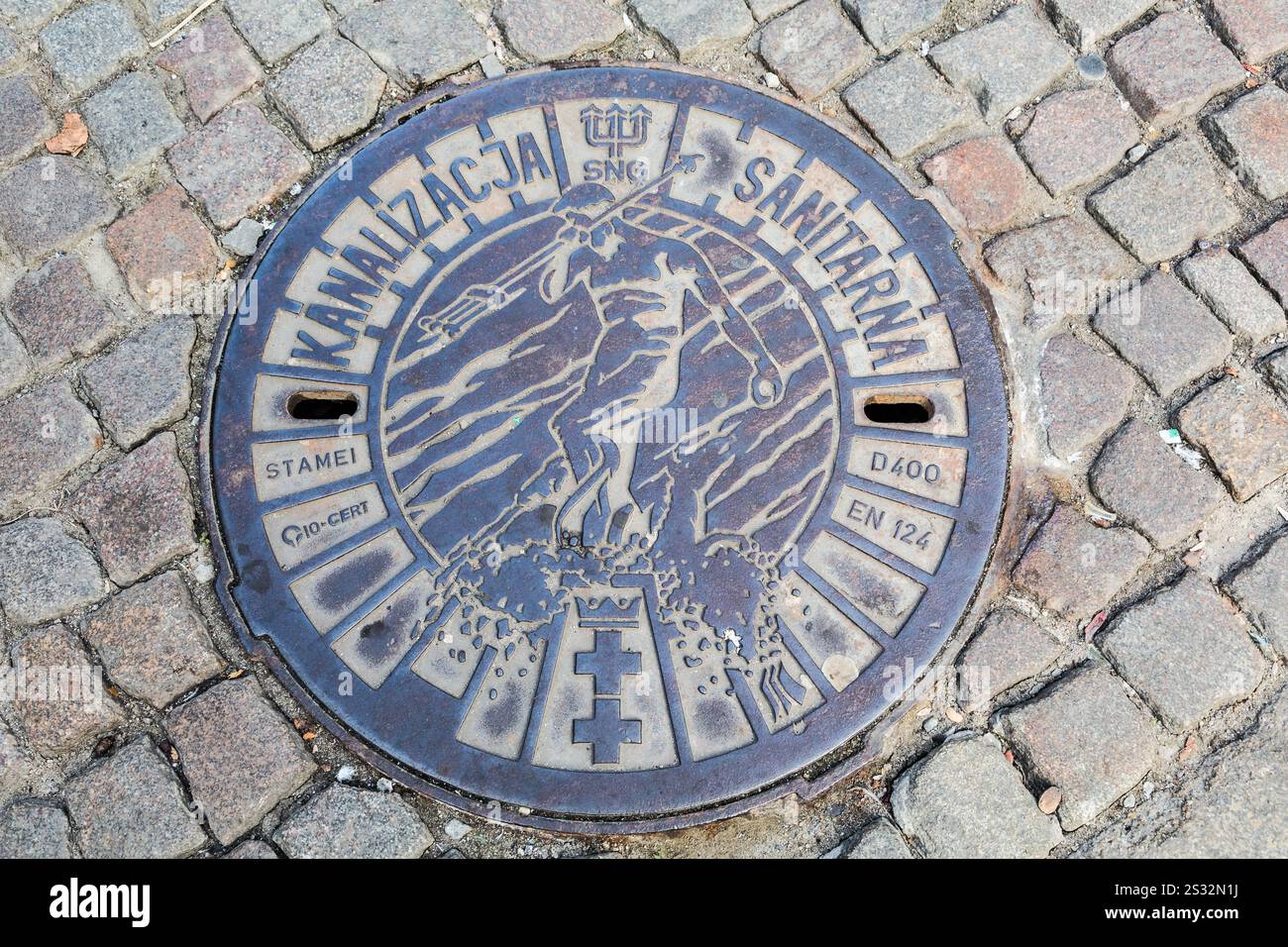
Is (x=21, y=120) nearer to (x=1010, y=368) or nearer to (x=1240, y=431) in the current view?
(x=1010, y=368)

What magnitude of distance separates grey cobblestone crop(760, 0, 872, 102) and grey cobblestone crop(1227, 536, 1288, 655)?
5.09 ft

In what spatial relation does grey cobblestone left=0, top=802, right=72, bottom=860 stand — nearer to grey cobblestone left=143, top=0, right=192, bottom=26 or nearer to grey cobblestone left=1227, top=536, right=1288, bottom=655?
grey cobblestone left=143, top=0, right=192, bottom=26

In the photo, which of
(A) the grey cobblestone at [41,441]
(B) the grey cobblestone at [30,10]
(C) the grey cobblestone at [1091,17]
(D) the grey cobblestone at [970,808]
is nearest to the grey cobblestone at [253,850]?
(A) the grey cobblestone at [41,441]

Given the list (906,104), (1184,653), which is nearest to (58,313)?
(906,104)

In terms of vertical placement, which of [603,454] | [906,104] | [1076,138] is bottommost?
[603,454]

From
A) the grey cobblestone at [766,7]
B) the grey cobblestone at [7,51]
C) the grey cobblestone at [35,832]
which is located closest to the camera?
the grey cobblestone at [35,832]

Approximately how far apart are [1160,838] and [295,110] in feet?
8.67

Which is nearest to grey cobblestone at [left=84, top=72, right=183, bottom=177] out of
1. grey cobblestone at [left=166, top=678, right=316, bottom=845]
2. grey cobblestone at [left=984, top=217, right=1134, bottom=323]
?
grey cobblestone at [left=166, top=678, right=316, bottom=845]

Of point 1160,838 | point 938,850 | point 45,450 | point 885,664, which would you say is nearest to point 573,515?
point 885,664

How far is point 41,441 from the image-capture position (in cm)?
256

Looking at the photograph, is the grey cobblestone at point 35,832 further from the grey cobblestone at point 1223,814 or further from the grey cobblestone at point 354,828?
the grey cobblestone at point 1223,814

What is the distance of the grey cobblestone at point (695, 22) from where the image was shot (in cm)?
289

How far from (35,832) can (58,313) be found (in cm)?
119

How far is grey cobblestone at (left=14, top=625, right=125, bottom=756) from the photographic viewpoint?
2.37 metres
